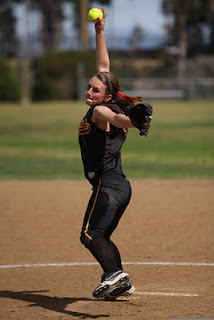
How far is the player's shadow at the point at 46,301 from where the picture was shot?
15.8 ft

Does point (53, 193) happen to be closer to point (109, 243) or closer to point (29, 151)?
point (109, 243)

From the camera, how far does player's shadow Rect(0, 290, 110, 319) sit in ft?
15.8

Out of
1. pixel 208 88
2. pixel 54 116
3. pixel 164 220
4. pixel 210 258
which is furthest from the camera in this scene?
pixel 208 88

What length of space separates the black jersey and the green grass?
8.26 meters

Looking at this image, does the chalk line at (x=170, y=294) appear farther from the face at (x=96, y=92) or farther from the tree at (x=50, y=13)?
the tree at (x=50, y=13)

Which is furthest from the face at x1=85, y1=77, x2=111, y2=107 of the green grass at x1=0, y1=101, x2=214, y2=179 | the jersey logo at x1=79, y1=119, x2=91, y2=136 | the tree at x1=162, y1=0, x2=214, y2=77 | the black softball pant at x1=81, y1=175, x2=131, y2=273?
the tree at x1=162, y1=0, x2=214, y2=77

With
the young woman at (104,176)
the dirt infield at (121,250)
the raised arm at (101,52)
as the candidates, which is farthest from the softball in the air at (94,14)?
the dirt infield at (121,250)

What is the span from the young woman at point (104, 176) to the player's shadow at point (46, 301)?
263 millimetres

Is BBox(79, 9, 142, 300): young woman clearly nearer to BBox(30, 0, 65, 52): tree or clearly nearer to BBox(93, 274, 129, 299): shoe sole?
BBox(93, 274, 129, 299): shoe sole

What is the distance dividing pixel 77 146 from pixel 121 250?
12.8 meters

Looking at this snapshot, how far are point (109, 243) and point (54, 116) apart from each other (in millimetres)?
25870

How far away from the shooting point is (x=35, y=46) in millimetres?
53688

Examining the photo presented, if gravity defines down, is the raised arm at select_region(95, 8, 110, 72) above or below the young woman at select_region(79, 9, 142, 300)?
above

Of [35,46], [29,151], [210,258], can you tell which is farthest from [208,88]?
[210,258]
